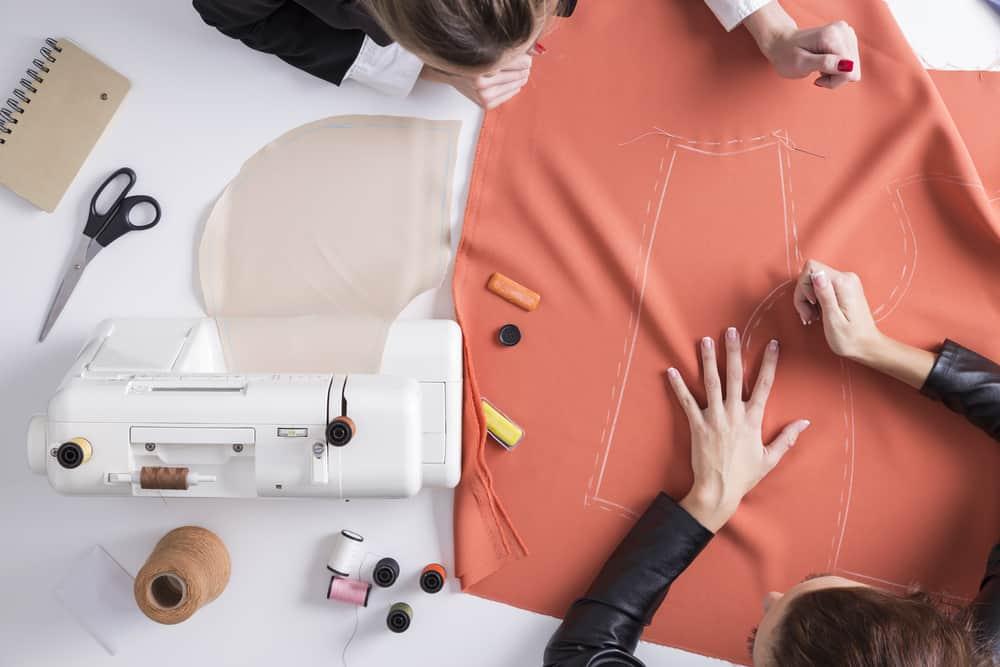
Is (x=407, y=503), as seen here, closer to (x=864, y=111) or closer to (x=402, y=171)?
(x=402, y=171)

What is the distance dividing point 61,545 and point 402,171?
777mm

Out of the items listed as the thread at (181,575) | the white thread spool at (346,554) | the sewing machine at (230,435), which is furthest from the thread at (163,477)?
the white thread spool at (346,554)

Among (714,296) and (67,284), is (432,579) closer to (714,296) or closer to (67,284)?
(714,296)

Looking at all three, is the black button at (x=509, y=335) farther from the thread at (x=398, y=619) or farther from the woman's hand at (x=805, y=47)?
the woman's hand at (x=805, y=47)

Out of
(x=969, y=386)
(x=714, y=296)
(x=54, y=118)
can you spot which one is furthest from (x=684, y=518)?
(x=54, y=118)

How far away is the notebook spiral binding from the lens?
3.96 ft

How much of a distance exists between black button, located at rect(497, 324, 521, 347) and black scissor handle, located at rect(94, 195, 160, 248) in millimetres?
562

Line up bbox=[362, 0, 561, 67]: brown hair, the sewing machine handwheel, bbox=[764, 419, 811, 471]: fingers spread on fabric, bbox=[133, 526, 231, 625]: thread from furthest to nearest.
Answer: bbox=[764, 419, 811, 471]: fingers spread on fabric, bbox=[133, 526, 231, 625]: thread, the sewing machine handwheel, bbox=[362, 0, 561, 67]: brown hair

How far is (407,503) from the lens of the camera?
3.99 feet

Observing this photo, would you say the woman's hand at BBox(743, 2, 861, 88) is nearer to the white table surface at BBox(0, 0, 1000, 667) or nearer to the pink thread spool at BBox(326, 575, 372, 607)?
the white table surface at BBox(0, 0, 1000, 667)

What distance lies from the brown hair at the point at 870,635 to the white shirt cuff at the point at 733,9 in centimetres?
79

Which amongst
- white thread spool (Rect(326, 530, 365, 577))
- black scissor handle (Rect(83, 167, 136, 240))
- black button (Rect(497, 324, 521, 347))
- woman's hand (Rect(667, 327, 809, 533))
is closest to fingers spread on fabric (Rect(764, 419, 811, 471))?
woman's hand (Rect(667, 327, 809, 533))

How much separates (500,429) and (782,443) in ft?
1.36

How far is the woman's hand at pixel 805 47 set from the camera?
3.57 feet
